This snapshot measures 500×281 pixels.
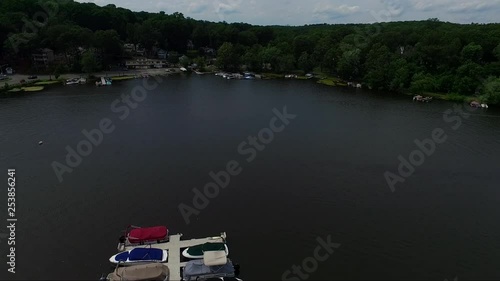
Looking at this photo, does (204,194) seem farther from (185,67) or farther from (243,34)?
(243,34)

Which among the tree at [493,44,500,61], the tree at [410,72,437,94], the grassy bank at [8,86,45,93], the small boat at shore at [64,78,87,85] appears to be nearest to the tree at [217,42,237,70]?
the small boat at shore at [64,78,87,85]

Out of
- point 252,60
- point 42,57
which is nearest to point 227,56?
point 252,60

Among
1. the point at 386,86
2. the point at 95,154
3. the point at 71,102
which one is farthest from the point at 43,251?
the point at 386,86

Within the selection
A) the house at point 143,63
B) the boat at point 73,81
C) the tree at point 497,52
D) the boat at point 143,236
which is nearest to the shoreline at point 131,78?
the boat at point 73,81

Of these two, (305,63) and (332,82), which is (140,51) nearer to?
(305,63)

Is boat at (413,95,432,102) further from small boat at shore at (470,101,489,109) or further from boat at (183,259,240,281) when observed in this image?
boat at (183,259,240,281)

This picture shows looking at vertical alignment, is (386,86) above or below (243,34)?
below
